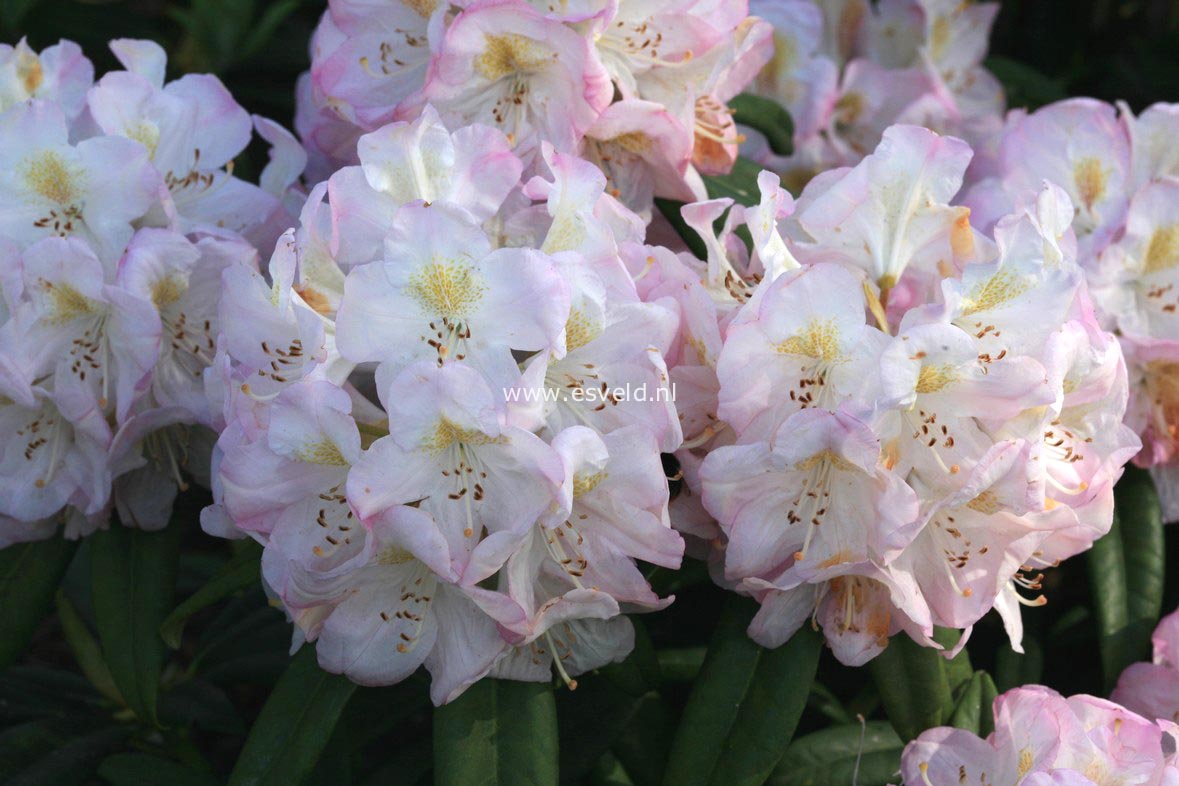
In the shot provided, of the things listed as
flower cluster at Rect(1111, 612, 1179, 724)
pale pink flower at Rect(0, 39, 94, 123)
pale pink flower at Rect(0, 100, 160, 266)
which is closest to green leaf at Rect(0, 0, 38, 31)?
pale pink flower at Rect(0, 39, 94, 123)

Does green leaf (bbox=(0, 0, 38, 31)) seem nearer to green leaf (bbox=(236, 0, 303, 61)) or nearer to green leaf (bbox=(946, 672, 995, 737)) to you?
green leaf (bbox=(236, 0, 303, 61))

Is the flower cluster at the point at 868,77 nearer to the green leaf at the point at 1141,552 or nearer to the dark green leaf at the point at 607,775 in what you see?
the green leaf at the point at 1141,552

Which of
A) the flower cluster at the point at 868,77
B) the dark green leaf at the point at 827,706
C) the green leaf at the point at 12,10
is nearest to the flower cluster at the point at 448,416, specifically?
the dark green leaf at the point at 827,706

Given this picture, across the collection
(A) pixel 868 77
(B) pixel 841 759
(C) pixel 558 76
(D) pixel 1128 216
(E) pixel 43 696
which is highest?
(C) pixel 558 76

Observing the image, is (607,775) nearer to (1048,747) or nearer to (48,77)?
(1048,747)

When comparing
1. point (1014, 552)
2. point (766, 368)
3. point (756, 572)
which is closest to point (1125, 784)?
point (1014, 552)

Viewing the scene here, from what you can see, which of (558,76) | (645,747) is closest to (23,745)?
(645,747)

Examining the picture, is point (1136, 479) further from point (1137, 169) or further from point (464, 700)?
point (464, 700)
